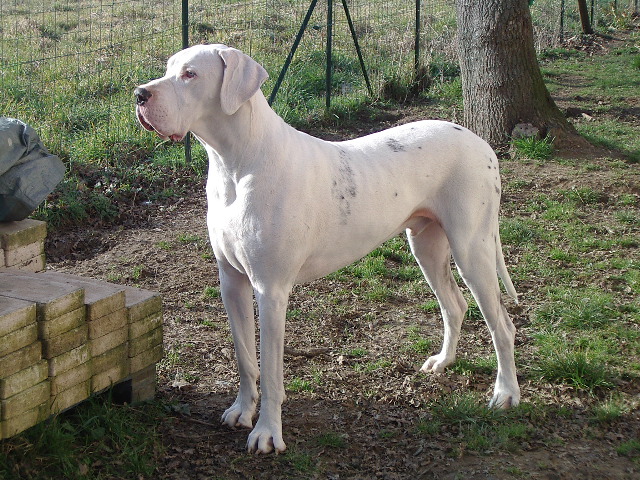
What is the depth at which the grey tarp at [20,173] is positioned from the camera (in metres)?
3.95

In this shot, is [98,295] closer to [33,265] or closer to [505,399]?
[33,265]

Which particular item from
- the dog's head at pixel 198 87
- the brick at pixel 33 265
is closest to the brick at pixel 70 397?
the brick at pixel 33 265

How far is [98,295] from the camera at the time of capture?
11.8 ft

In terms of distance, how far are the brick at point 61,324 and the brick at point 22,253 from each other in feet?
2.81

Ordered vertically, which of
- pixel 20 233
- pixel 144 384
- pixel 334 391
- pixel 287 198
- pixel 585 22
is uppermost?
pixel 585 22

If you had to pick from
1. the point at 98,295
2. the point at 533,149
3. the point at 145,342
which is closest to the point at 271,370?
the point at 145,342

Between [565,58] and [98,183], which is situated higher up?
[565,58]

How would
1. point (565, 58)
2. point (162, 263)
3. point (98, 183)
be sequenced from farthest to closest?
point (565, 58)
point (98, 183)
point (162, 263)

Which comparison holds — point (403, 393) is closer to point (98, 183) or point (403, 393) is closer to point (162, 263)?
point (162, 263)

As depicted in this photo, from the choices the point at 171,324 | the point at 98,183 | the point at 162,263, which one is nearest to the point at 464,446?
the point at 171,324

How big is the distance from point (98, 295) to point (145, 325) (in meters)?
0.35

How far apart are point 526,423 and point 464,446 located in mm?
430

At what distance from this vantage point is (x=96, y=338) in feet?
11.7

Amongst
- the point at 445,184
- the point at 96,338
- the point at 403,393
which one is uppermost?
the point at 445,184
